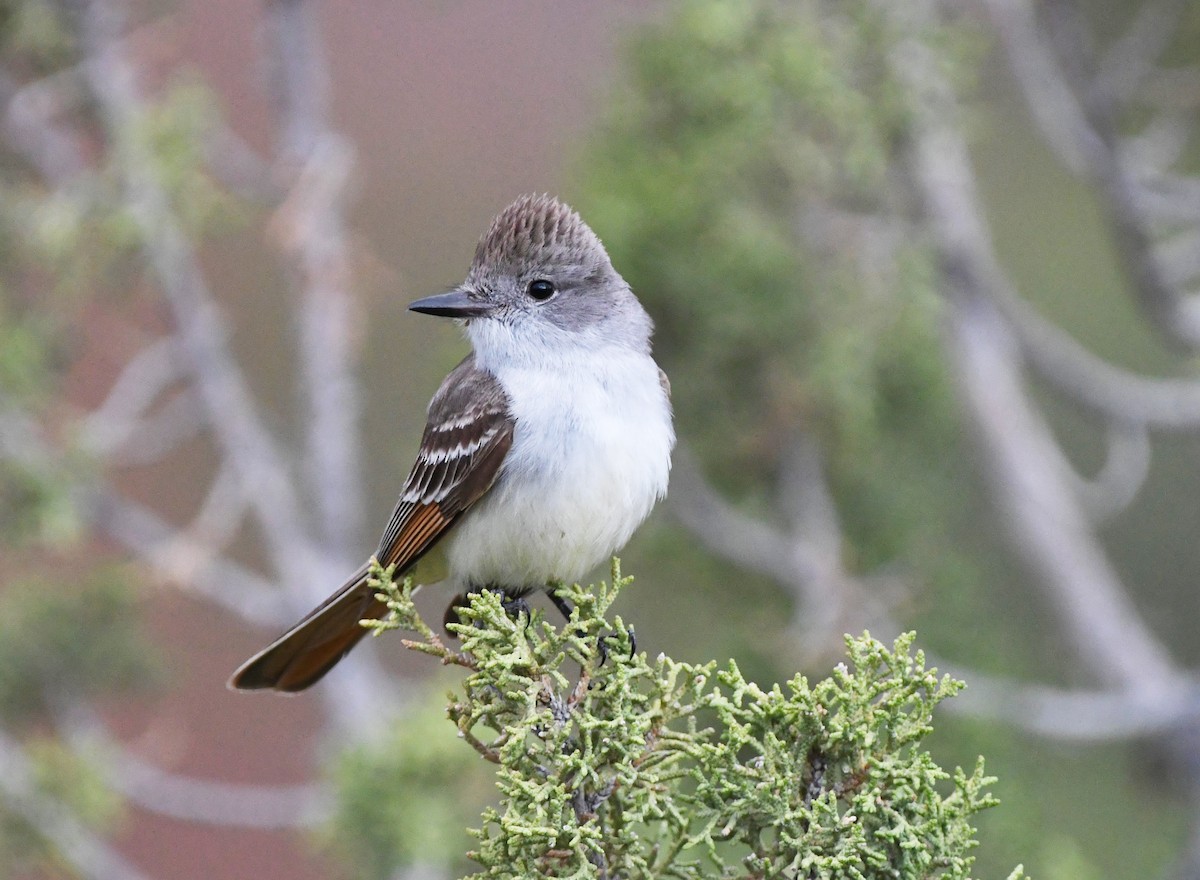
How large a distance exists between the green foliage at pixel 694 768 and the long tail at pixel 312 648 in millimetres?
771

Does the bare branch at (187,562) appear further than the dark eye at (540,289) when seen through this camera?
Yes

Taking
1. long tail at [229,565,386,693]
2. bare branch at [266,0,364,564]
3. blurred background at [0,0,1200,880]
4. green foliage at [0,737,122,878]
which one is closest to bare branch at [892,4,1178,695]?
blurred background at [0,0,1200,880]

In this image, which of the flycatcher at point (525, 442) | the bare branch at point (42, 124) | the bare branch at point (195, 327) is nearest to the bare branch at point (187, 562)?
the bare branch at point (195, 327)

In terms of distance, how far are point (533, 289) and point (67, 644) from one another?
8.25 feet

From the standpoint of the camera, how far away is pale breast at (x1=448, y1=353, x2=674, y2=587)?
2.70 metres

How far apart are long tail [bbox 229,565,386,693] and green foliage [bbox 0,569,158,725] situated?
2103 mm

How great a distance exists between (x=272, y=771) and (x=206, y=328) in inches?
123

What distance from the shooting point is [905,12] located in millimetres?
4508

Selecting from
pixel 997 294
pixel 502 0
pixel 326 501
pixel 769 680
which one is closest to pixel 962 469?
pixel 997 294

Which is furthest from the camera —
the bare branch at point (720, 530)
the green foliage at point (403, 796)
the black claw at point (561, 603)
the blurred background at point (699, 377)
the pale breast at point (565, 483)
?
the bare branch at point (720, 530)

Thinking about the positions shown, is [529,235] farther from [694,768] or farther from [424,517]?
[694,768]

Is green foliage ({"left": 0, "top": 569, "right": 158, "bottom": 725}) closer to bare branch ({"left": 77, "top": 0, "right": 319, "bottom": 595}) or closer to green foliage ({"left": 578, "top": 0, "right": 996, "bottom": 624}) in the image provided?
bare branch ({"left": 77, "top": 0, "right": 319, "bottom": 595})

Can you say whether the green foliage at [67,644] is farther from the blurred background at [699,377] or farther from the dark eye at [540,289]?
the dark eye at [540,289]

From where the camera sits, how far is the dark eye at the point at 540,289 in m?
3.07
